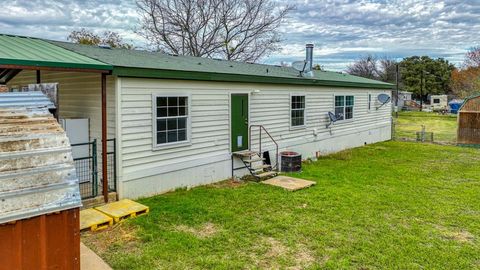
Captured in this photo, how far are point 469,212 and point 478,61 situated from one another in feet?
138

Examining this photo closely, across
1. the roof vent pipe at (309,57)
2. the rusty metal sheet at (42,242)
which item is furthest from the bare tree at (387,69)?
the rusty metal sheet at (42,242)

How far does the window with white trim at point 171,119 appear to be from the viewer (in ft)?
24.3

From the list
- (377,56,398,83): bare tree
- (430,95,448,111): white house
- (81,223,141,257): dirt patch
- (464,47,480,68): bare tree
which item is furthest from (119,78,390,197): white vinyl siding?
(430,95,448,111): white house

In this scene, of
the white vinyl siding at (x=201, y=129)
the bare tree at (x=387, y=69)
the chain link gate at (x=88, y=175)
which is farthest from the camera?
the bare tree at (x=387, y=69)

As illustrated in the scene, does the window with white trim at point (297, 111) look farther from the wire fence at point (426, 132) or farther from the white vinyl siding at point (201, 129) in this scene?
the wire fence at point (426, 132)

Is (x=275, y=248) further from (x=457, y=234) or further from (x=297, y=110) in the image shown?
(x=297, y=110)

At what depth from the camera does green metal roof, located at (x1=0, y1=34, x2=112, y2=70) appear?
5301 mm

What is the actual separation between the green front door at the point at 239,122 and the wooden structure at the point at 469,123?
13777 mm

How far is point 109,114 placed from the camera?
6.83 meters

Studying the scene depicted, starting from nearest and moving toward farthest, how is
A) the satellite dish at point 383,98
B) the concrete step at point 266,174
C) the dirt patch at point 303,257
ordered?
the dirt patch at point 303,257
the concrete step at point 266,174
the satellite dish at point 383,98

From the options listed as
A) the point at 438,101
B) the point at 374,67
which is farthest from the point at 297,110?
the point at 438,101

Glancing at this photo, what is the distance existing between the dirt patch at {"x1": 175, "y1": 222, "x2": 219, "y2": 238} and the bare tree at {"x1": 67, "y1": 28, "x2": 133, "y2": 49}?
23197mm

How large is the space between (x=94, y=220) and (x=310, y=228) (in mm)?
3447

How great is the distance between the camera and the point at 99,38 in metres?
27.0
